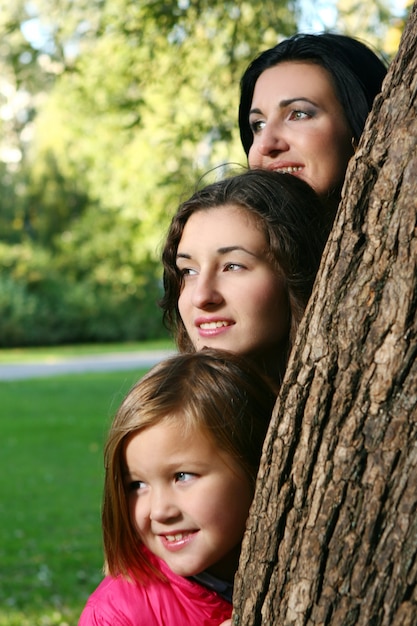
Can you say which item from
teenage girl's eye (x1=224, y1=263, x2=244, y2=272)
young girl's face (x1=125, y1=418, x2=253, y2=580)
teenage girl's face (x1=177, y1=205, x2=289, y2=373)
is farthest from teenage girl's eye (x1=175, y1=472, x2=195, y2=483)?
teenage girl's eye (x1=224, y1=263, x2=244, y2=272)

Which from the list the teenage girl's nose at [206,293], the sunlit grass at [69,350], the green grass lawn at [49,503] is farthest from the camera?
the sunlit grass at [69,350]

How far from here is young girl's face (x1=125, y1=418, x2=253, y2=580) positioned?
1.94 metres

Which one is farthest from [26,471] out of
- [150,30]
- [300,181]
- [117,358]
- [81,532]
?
[117,358]

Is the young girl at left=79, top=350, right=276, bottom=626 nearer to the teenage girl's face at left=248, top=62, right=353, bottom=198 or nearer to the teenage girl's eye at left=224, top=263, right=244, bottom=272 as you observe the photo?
the teenage girl's eye at left=224, top=263, right=244, bottom=272

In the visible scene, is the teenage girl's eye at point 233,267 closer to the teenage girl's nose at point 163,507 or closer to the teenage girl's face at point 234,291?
the teenage girl's face at point 234,291

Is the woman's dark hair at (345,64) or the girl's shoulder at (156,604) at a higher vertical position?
the woman's dark hair at (345,64)

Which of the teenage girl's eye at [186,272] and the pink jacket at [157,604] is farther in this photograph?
the teenage girl's eye at [186,272]

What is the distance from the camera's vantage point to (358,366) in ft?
4.85

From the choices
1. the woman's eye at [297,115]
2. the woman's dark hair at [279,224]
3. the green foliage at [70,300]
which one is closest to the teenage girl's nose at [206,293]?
the woman's dark hair at [279,224]

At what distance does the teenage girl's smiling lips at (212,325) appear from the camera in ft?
7.11

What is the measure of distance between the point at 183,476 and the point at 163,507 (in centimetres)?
7

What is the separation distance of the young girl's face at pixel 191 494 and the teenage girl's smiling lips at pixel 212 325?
0.29m

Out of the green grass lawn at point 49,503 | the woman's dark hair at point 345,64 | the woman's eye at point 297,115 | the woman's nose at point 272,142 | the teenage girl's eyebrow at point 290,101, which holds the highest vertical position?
the woman's dark hair at point 345,64

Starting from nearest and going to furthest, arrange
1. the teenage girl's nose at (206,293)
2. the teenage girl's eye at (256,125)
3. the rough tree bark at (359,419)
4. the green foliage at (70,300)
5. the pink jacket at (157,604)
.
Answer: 1. the rough tree bark at (359,419)
2. the pink jacket at (157,604)
3. the teenage girl's nose at (206,293)
4. the teenage girl's eye at (256,125)
5. the green foliage at (70,300)
